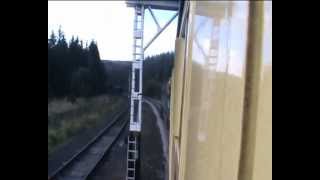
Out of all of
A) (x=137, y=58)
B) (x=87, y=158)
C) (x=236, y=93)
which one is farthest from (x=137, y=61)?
(x=236, y=93)

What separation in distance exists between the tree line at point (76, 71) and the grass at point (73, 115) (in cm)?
62

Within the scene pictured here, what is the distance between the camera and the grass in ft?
70.9

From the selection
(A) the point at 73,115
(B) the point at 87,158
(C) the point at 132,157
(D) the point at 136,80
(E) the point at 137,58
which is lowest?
(B) the point at 87,158

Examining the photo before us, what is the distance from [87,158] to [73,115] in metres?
12.9

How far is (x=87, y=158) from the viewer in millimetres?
16344

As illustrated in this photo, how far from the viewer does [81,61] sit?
36.0 meters

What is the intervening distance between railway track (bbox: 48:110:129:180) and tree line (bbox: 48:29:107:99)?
6584 millimetres

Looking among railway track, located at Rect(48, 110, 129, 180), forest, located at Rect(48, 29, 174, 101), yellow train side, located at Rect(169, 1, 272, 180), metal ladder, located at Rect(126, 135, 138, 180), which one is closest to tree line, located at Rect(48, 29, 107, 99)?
forest, located at Rect(48, 29, 174, 101)

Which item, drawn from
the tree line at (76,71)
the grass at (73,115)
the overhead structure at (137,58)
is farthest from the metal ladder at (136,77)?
the tree line at (76,71)

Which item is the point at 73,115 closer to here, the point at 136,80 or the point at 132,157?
the point at 132,157

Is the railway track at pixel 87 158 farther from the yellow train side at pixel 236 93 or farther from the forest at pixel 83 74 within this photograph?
the yellow train side at pixel 236 93
